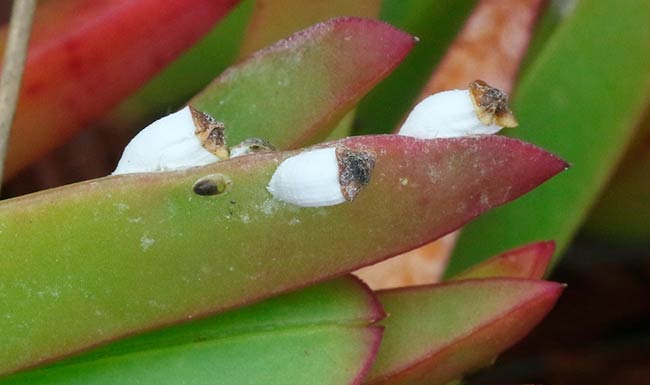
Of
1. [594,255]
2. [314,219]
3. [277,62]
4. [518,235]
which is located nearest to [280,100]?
[277,62]

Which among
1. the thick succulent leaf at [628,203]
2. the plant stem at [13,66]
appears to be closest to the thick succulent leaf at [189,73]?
the plant stem at [13,66]

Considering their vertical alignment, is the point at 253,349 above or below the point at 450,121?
below

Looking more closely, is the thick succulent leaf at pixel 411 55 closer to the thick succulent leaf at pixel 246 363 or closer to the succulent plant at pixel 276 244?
the succulent plant at pixel 276 244

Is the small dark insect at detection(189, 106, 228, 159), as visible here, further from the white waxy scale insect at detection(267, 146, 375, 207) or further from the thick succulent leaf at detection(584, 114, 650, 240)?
the thick succulent leaf at detection(584, 114, 650, 240)

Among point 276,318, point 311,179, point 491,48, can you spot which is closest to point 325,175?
point 311,179

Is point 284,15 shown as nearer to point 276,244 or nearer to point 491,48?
point 491,48

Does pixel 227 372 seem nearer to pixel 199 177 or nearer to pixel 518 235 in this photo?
pixel 199 177

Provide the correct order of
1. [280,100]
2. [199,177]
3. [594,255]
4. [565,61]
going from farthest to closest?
[594,255], [565,61], [280,100], [199,177]
